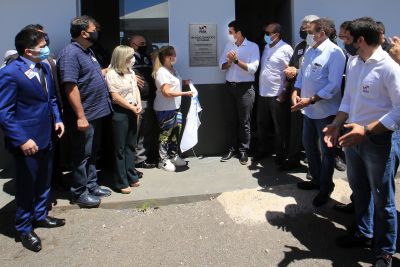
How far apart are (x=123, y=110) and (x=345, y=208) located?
284 cm

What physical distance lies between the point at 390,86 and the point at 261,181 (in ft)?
8.10

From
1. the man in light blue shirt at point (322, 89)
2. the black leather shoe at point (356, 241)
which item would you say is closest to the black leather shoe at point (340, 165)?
the man in light blue shirt at point (322, 89)

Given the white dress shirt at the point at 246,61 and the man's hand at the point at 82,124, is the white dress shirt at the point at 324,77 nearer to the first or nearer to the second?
the white dress shirt at the point at 246,61

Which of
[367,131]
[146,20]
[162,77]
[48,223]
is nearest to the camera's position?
[367,131]

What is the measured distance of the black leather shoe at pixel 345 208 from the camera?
431cm

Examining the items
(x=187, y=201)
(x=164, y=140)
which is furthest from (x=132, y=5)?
(x=187, y=201)

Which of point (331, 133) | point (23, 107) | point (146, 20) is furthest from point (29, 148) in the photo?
point (146, 20)

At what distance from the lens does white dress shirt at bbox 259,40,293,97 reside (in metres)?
5.56

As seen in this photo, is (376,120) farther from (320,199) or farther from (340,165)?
(340,165)

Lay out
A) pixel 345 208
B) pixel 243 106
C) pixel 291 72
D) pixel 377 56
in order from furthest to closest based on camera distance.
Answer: pixel 243 106, pixel 291 72, pixel 345 208, pixel 377 56

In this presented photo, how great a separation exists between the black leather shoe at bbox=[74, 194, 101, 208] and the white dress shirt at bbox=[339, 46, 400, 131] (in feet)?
9.71

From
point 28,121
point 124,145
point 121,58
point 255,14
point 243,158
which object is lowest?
point 243,158

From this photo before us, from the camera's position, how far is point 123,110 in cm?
477

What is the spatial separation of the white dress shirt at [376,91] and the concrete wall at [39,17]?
169 inches
